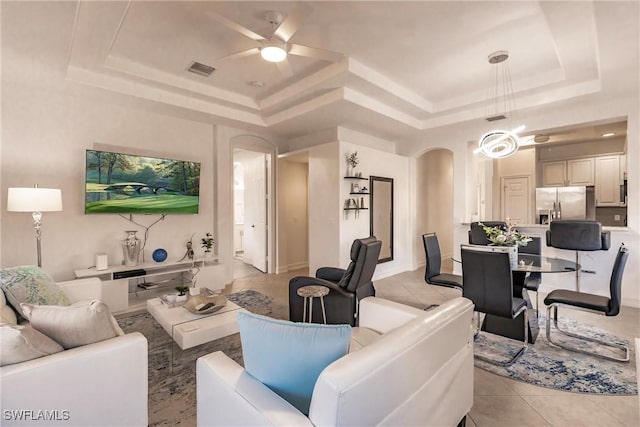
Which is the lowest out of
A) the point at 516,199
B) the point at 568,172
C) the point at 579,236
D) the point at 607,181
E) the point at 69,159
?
the point at 579,236

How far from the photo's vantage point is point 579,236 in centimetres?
389

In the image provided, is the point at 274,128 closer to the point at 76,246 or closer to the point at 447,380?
A: the point at 76,246

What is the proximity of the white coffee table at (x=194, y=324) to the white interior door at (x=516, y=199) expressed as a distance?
707cm

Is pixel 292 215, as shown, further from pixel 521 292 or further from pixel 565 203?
pixel 565 203

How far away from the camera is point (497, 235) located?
3316 millimetres

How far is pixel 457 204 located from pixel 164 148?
5042mm

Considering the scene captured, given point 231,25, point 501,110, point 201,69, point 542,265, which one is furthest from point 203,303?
point 501,110

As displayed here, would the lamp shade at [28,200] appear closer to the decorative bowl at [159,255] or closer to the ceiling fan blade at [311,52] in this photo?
the decorative bowl at [159,255]

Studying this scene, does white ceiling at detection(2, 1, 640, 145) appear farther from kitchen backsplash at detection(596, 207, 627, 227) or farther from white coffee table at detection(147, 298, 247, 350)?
kitchen backsplash at detection(596, 207, 627, 227)

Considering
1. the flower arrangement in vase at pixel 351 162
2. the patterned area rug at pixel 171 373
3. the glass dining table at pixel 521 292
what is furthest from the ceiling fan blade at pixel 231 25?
the glass dining table at pixel 521 292

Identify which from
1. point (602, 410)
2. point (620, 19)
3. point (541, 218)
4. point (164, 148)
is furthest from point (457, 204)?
point (164, 148)

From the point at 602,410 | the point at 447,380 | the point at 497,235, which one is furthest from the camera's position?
the point at 497,235

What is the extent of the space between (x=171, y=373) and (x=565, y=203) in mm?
7545

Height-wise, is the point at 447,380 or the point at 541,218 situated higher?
the point at 541,218
